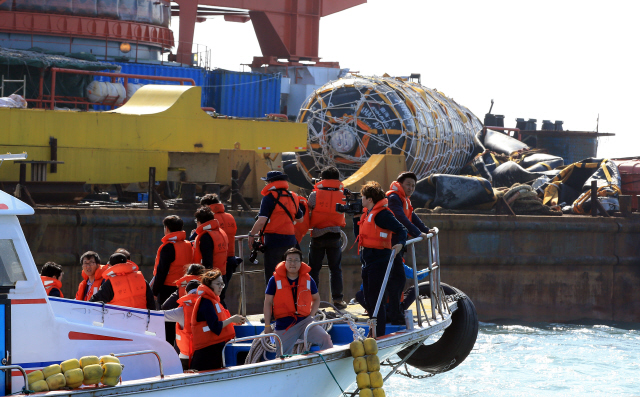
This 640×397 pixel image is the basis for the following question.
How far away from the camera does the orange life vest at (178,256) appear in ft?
22.4

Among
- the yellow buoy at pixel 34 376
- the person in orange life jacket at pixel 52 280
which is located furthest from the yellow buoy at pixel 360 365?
the person in orange life jacket at pixel 52 280

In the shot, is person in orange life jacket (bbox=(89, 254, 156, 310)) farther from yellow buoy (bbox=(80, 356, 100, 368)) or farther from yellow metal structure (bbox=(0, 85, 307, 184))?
yellow metal structure (bbox=(0, 85, 307, 184))

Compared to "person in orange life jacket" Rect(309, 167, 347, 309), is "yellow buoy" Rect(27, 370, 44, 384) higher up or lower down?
lower down

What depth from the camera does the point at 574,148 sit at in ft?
79.0

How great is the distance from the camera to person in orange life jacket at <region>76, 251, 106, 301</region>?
6.74 metres

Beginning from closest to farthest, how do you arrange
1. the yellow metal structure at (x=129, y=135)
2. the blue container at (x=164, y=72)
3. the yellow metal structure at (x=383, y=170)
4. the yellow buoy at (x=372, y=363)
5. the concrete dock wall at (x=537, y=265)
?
1. the yellow buoy at (x=372, y=363)
2. the yellow metal structure at (x=129, y=135)
3. the concrete dock wall at (x=537, y=265)
4. the yellow metal structure at (x=383, y=170)
5. the blue container at (x=164, y=72)

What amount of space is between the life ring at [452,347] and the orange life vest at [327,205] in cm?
194

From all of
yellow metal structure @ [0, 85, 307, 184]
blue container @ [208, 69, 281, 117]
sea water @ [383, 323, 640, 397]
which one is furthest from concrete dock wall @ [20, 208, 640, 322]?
blue container @ [208, 69, 281, 117]

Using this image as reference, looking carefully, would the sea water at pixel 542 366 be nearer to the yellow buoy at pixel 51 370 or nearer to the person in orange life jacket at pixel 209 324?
the person in orange life jacket at pixel 209 324

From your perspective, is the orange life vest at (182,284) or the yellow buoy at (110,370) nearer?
the yellow buoy at (110,370)

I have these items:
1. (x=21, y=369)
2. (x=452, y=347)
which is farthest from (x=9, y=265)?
(x=452, y=347)

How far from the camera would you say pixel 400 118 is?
16562 mm

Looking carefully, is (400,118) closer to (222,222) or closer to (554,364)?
(554,364)

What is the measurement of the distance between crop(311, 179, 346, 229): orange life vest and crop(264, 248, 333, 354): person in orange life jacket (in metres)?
1.52
